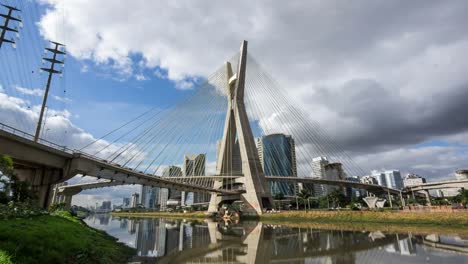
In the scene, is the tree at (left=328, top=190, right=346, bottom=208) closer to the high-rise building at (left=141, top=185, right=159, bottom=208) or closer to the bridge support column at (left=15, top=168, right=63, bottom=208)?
the bridge support column at (left=15, top=168, right=63, bottom=208)

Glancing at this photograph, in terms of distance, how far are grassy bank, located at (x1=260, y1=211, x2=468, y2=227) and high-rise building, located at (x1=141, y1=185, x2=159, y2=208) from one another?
482 feet

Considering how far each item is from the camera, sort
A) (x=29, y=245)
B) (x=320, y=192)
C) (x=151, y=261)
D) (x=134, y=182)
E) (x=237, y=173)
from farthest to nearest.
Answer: (x=320, y=192), (x=237, y=173), (x=134, y=182), (x=151, y=261), (x=29, y=245)

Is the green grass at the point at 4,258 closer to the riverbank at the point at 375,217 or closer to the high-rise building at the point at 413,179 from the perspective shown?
the riverbank at the point at 375,217

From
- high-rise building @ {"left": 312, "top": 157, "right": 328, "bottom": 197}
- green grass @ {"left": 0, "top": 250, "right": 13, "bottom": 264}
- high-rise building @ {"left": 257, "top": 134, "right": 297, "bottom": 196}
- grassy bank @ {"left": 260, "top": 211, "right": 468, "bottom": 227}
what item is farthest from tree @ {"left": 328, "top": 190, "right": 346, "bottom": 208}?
green grass @ {"left": 0, "top": 250, "right": 13, "bottom": 264}

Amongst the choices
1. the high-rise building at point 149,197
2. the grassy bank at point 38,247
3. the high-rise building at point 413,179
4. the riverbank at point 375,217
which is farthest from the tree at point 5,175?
the high-rise building at point 149,197

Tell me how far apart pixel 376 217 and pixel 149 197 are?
172 m

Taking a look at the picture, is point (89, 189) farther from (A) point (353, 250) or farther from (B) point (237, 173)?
(A) point (353, 250)

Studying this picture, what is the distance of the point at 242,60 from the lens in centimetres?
5422

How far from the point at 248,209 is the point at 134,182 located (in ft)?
83.9

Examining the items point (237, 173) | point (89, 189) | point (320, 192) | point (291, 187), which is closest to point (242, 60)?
point (237, 173)

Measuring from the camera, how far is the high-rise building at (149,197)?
181 m

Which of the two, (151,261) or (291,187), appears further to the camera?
(291,187)

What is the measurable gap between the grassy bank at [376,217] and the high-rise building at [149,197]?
482ft

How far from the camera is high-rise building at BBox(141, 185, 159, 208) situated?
18075 cm
